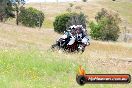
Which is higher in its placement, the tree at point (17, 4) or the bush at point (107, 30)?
the tree at point (17, 4)

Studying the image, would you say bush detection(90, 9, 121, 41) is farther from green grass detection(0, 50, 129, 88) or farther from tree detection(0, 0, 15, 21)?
green grass detection(0, 50, 129, 88)

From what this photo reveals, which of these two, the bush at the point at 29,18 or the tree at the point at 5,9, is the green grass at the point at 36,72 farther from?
the bush at the point at 29,18

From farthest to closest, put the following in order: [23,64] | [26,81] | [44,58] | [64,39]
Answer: [64,39] < [44,58] < [23,64] < [26,81]

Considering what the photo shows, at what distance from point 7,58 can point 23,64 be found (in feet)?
2.32

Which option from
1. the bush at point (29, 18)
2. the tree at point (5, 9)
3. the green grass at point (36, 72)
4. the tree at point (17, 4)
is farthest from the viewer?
the bush at point (29, 18)

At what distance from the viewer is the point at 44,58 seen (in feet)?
47.8

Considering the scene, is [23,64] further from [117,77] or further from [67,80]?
[117,77]

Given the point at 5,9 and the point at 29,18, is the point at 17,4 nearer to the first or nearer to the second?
the point at 29,18

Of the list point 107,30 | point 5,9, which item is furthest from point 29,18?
point 107,30

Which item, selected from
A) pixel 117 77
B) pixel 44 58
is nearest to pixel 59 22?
pixel 44 58

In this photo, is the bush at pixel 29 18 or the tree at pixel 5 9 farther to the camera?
the bush at pixel 29 18

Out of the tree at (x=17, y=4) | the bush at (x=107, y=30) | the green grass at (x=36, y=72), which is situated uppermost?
the green grass at (x=36, y=72)

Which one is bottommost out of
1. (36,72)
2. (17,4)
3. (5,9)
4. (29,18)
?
(29,18)

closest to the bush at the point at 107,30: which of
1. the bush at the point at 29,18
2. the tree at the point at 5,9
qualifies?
the bush at the point at 29,18
